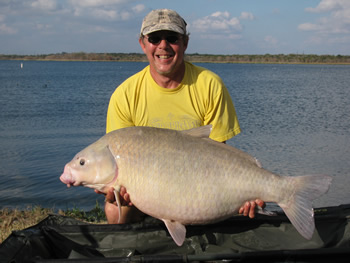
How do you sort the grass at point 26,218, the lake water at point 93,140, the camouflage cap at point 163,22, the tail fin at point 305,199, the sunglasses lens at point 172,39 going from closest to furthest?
the tail fin at point 305,199 → the camouflage cap at point 163,22 → the sunglasses lens at point 172,39 → the grass at point 26,218 → the lake water at point 93,140

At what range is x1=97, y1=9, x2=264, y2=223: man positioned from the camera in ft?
11.2

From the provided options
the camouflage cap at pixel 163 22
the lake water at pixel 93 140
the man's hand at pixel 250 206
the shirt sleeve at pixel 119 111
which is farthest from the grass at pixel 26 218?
the camouflage cap at pixel 163 22

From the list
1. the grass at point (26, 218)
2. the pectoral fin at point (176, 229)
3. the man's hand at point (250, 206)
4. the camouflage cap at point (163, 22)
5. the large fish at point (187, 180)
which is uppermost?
the camouflage cap at point (163, 22)

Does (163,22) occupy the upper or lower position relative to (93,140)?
upper

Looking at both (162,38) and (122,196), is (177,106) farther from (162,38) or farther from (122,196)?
(122,196)

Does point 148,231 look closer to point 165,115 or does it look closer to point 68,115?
point 165,115

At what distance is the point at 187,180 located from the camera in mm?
2645

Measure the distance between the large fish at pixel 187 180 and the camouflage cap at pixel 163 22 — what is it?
1.08 m

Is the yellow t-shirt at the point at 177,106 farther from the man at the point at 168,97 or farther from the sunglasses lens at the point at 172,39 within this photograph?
the sunglasses lens at the point at 172,39

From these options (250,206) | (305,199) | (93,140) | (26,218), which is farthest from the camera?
(93,140)

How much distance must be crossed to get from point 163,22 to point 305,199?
5.97 feet

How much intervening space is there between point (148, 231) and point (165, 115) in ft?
3.29

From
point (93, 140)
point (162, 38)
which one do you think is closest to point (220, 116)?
point (162, 38)

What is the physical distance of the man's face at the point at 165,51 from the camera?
11.2 ft
